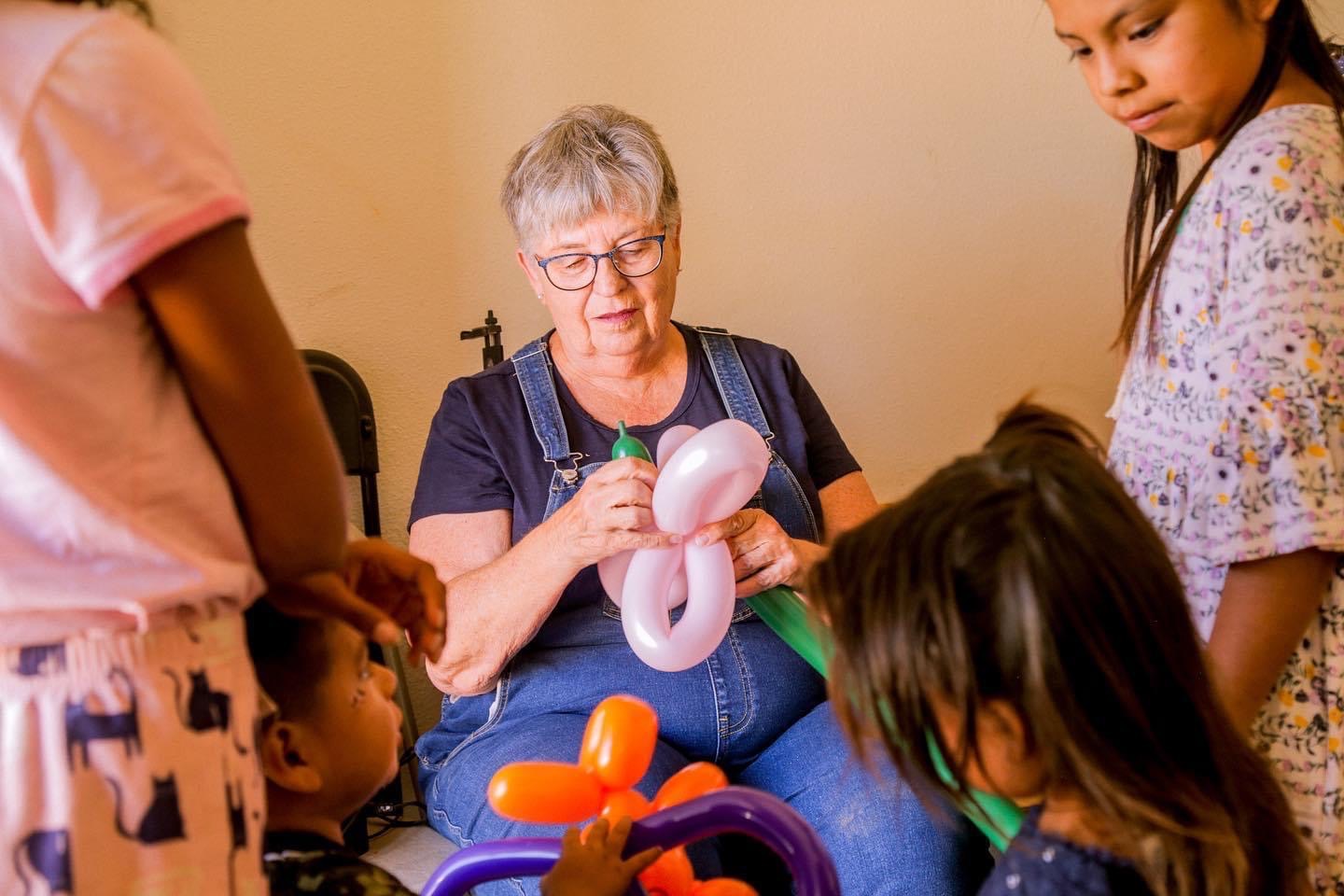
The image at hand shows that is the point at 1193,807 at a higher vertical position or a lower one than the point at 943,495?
lower

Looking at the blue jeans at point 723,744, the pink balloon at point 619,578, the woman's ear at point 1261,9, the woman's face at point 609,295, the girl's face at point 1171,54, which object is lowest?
the blue jeans at point 723,744

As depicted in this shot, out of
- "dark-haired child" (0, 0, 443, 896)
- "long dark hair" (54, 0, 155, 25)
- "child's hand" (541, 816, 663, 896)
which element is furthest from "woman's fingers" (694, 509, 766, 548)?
"long dark hair" (54, 0, 155, 25)

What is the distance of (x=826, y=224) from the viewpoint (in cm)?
234

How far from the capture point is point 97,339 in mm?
667

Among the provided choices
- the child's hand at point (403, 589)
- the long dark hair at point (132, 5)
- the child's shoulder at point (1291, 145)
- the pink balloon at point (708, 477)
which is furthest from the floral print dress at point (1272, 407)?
the long dark hair at point (132, 5)

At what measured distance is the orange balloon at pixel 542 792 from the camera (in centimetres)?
107

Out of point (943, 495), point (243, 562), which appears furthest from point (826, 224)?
point (243, 562)

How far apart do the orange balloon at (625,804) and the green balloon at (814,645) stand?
214 millimetres

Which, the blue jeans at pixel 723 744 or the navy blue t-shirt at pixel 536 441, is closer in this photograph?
the blue jeans at pixel 723 744

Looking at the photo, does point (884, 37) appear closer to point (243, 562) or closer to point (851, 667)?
point (851, 667)

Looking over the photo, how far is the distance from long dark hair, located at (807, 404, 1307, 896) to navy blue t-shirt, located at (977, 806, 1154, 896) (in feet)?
0.06

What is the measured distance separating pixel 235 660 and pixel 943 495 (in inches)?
19.0

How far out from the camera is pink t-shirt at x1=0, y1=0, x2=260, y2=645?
62 cm

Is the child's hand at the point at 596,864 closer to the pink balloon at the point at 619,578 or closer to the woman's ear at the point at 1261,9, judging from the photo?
the pink balloon at the point at 619,578
